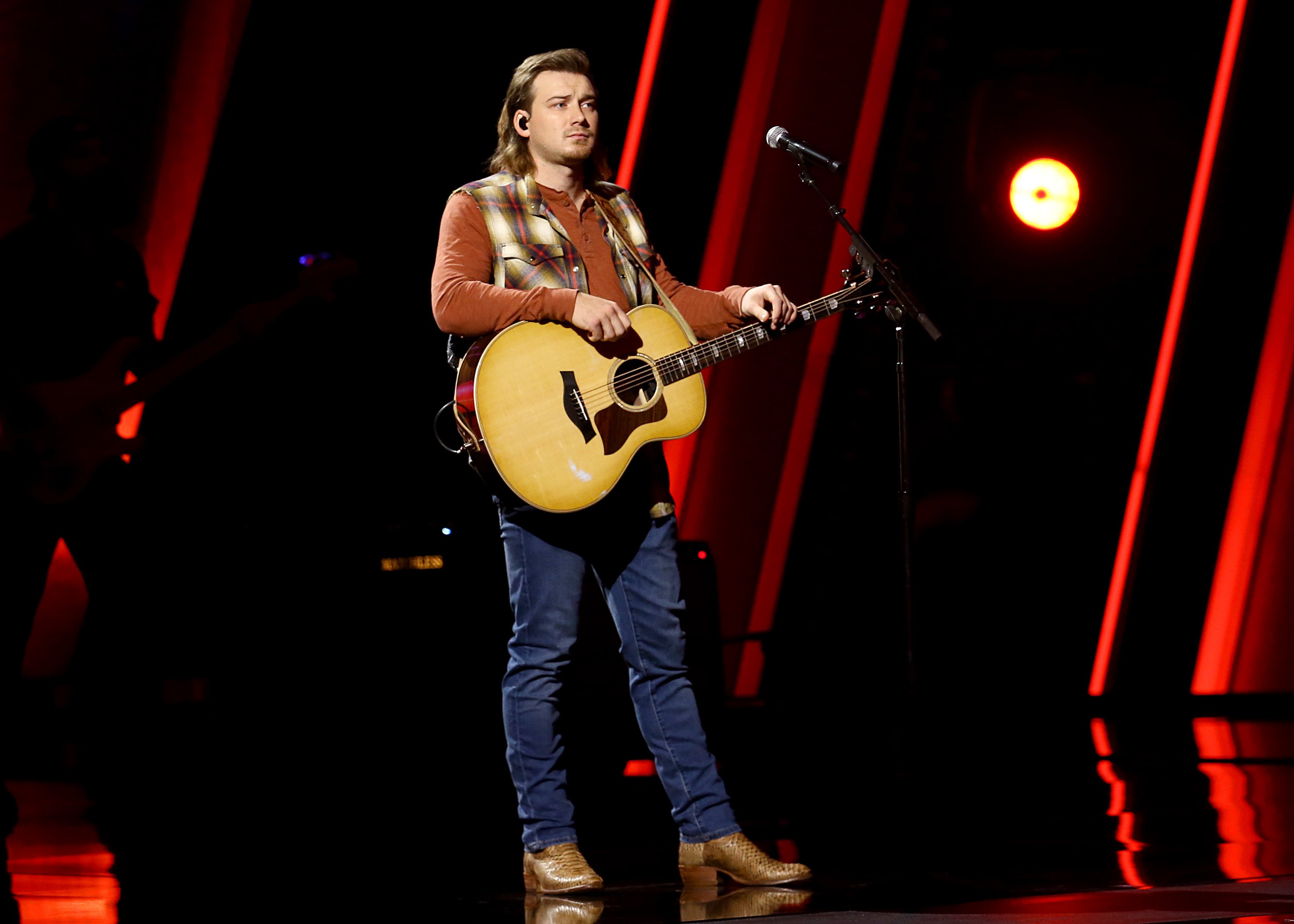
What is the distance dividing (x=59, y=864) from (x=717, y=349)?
1.52m

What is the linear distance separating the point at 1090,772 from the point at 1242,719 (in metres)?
1.77

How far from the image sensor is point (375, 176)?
4.36 metres

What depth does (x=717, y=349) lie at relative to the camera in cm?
221

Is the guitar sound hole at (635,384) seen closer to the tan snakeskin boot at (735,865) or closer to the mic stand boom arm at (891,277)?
the mic stand boom arm at (891,277)

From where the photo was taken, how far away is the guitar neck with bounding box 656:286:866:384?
2.20 m

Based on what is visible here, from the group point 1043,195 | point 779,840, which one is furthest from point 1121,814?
point 1043,195

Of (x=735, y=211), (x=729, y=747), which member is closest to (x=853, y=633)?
(x=729, y=747)

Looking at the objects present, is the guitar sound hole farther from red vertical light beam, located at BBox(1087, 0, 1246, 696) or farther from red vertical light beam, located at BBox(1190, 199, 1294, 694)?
Result: red vertical light beam, located at BBox(1190, 199, 1294, 694)

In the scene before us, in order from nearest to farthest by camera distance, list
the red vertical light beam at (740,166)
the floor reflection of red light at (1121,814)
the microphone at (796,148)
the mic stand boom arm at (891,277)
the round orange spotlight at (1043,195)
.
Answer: the floor reflection of red light at (1121,814) < the mic stand boom arm at (891,277) < the microphone at (796,148) < the red vertical light beam at (740,166) < the round orange spotlight at (1043,195)

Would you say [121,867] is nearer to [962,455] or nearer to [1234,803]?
[1234,803]

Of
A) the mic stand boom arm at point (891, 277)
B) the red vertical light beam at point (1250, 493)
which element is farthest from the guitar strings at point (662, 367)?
the red vertical light beam at point (1250, 493)

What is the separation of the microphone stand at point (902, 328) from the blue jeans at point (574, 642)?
0.63 metres

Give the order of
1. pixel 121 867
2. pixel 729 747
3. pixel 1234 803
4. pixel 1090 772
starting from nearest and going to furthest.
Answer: pixel 121 867 < pixel 1234 803 < pixel 1090 772 < pixel 729 747

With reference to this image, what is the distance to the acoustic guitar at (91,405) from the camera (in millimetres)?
4000
